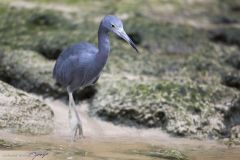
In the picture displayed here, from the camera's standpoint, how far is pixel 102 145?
24.5 feet

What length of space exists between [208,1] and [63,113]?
771 cm

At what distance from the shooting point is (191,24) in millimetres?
13422

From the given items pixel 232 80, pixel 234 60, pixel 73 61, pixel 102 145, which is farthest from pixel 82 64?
pixel 234 60

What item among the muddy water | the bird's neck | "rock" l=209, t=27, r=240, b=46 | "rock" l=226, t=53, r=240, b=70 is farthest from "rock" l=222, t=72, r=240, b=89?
the bird's neck

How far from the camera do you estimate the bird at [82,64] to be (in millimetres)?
7668

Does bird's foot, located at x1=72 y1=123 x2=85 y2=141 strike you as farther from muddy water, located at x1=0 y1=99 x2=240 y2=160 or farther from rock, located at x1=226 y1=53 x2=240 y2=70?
rock, located at x1=226 y1=53 x2=240 y2=70

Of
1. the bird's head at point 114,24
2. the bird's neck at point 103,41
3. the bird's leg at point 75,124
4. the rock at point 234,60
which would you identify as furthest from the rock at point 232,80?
the bird's head at point 114,24

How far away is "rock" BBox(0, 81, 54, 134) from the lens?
7.70m

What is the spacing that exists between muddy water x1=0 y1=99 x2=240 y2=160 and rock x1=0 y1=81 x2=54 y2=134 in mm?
166

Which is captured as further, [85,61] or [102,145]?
[85,61]

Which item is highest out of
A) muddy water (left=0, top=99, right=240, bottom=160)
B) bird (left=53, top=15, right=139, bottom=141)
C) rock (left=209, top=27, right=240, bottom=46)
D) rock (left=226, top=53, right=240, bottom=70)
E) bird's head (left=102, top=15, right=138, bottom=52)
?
rock (left=209, top=27, right=240, bottom=46)

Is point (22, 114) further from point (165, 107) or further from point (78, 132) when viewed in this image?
point (165, 107)

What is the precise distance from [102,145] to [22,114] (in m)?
1.10

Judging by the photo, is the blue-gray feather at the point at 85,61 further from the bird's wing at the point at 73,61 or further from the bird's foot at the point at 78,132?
the bird's foot at the point at 78,132
